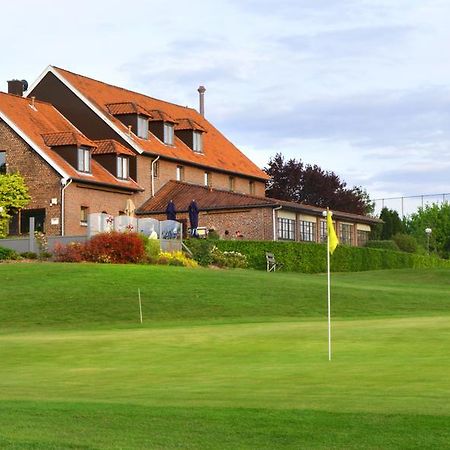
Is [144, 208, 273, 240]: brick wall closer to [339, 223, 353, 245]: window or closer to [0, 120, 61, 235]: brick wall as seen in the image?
[0, 120, 61, 235]: brick wall

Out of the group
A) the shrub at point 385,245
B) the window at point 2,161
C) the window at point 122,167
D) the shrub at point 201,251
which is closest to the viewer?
the shrub at point 201,251

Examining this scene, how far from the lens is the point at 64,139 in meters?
60.7

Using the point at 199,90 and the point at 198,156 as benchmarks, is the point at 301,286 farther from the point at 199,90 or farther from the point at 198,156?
the point at 199,90

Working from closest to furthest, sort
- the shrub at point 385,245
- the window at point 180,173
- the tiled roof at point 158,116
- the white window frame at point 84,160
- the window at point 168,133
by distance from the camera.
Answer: the white window frame at point 84,160
the tiled roof at point 158,116
the window at point 168,133
the window at point 180,173
the shrub at point 385,245

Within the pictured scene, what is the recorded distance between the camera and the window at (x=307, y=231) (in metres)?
70.2

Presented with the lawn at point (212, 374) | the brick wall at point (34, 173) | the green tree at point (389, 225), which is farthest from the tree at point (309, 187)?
the lawn at point (212, 374)

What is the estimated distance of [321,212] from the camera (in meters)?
71.9

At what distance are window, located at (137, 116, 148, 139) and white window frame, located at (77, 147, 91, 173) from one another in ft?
22.0

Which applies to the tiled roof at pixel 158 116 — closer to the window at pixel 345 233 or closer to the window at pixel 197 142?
the window at pixel 197 142

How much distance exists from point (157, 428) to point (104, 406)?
5.45 ft

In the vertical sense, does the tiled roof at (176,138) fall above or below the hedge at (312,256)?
above

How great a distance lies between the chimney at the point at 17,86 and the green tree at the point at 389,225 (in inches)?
1416

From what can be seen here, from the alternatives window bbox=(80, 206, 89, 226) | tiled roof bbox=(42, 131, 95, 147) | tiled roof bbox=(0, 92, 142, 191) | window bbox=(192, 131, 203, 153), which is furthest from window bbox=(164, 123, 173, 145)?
window bbox=(80, 206, 89, 226)

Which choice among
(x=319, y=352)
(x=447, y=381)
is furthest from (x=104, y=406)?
(x=319, y=352)
